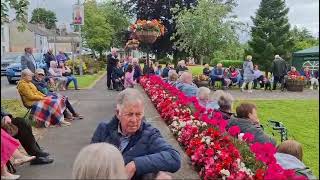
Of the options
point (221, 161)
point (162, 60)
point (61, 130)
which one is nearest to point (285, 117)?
point (61, 130)

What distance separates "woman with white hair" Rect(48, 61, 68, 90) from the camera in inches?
675

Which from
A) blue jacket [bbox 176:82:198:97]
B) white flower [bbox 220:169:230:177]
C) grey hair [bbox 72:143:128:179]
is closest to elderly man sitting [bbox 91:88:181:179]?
white flower [bbox 220:169:230:177]

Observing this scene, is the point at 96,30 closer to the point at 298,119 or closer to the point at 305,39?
the point at 298,119

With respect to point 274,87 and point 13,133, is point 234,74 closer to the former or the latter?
point 274,87

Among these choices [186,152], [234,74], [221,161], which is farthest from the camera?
[234,74]

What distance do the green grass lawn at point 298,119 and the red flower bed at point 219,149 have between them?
208cm

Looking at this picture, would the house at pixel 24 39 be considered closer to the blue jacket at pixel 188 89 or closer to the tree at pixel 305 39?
the tree at pixel 305 39

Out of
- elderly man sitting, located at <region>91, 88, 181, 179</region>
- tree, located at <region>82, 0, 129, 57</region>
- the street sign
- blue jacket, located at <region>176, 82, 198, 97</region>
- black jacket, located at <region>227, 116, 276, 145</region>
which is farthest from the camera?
tree, located at <region>82, 0, 129, 57</region>

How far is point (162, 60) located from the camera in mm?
48188

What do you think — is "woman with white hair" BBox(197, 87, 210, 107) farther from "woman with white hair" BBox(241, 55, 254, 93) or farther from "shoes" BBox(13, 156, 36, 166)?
"woman with white hair" BBox(241, 55, 254, 93)

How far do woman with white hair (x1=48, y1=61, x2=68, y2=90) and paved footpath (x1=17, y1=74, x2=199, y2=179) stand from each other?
398 cm

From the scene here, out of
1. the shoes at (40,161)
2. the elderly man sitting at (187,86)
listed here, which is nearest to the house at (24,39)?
the elderly man sitting at (187,86)

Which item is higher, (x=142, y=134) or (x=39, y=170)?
(x=142, y=134)

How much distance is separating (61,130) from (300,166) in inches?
223
